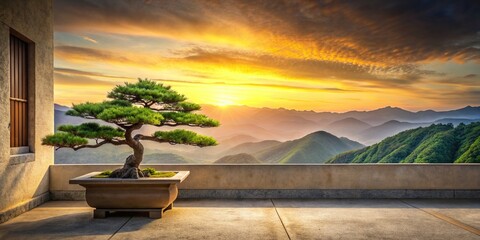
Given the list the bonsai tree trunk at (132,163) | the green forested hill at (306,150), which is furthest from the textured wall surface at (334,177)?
the green forested hill at (306,150)

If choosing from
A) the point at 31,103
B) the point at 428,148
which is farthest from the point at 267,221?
the point at 428,148

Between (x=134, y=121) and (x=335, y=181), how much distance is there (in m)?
3.75

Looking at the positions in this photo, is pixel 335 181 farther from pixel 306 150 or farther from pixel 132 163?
pixel 306 150

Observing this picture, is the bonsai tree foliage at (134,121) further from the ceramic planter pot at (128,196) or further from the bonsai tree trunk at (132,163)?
the ceramic planter pot at (128,196)

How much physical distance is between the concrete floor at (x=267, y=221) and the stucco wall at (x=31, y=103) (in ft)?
1.24

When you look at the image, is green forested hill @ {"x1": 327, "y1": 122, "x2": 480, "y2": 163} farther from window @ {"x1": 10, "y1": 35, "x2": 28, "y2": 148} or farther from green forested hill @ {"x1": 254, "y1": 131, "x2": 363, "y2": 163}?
window @ {"x1": 10, "y1": 35, "x2": 28, "y2": 148}

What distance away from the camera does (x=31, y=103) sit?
21.6ft

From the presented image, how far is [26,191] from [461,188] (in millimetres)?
7253

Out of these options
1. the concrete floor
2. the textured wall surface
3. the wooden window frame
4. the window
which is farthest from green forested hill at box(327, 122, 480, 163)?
the window

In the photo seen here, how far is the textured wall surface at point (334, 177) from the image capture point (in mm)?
7391

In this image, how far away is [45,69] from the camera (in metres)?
7.00

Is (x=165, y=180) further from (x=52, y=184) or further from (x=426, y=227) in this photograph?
(x=426, y=227)

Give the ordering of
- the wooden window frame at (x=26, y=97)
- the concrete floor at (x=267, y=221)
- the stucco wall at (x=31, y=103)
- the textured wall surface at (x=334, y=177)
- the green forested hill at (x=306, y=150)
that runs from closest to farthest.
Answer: the concrete floor at (x=267, y=221), the stucco wall at (x=31, y=103), the wooden window frame at (x=26, y=97), the textured wall surface at (x=334, y=177), the green forested hill at (x=306, y=150)

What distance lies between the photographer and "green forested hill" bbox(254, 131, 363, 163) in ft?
127
